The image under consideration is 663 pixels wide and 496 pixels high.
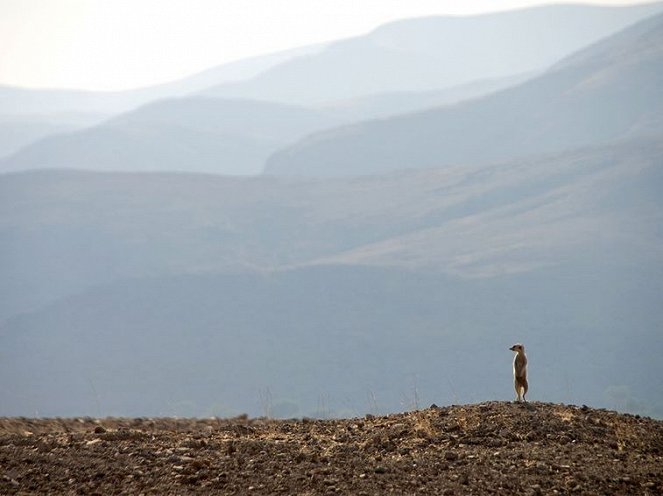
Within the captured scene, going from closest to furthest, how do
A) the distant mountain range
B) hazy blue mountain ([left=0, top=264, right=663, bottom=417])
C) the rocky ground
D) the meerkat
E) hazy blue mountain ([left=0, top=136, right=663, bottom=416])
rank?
the rocky ground < the meerkat < hazy blue mountain ([left=0, top=264, right=663, bottom=417]) < the distant mountain range < hazy blue mountain ([left=0, top=136, right=663, bottom=416])

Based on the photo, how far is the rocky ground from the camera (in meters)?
9.05

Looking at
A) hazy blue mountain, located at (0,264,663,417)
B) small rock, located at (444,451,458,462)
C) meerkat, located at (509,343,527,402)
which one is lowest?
small rock, located at (444,451,458,462)

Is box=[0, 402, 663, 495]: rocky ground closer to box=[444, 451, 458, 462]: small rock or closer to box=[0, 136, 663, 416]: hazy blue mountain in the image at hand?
box=[444, 451, 458, 462]: small rock

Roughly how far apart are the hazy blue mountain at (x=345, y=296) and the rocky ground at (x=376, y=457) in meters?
78.0

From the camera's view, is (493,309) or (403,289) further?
(403,289)

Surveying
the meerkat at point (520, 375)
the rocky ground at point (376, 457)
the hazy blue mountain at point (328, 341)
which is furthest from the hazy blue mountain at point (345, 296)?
the rocky ground at point (376, 457)

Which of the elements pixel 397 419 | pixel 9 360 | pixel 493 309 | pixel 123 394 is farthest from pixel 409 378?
pixel 397 419

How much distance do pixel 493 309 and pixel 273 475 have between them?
405ft

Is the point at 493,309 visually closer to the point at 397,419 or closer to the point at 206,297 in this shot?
the point at 206,297

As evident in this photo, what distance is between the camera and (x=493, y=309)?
131 meters

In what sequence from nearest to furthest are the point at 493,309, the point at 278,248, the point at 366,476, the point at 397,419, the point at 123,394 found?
the point at 366,476 < the point at 397,419 < the point at 123,394 < the point at 493,309 < the point at 278,248

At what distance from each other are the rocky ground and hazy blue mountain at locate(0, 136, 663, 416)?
256ft

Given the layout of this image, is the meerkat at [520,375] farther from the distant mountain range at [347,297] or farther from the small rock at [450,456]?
the distant mountain range at [347,297]

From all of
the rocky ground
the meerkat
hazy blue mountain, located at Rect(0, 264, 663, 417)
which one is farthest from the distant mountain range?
the rocky ground
